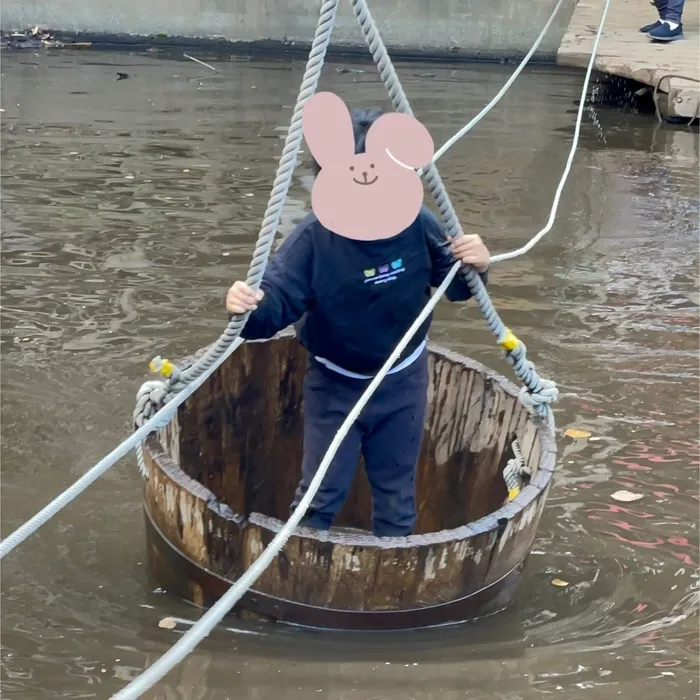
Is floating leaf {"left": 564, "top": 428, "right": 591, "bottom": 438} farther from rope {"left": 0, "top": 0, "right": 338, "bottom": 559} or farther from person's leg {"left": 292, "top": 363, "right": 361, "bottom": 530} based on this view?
rope {"left": 0, "top": 0, "right": 338, "bottom": 559}

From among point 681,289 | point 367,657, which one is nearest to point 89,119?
point 681,289

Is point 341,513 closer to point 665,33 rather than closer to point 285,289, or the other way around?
point 285,289

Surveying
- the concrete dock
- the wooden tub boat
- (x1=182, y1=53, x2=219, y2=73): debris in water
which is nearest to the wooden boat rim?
the wooden tub boat

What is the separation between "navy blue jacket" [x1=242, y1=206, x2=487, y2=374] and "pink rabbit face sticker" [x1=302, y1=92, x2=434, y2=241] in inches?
10.3

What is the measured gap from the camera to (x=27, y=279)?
4969 millimetres

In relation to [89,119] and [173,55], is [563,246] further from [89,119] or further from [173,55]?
[173,55]

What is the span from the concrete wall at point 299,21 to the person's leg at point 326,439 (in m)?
9.65

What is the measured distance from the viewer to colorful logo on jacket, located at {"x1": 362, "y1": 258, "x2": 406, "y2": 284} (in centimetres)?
243

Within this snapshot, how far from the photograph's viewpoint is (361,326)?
248 cm

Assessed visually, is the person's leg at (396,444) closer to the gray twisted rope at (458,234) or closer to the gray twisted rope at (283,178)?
the gray twisted rope at (458,234)

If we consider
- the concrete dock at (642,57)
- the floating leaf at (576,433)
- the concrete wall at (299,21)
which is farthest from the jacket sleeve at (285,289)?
the concrete wall at (299,21)

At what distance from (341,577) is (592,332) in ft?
8.79

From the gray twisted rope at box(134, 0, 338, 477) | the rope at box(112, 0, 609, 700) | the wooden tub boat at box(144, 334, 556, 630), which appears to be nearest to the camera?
the rope at box(112, 0, 609, 700)

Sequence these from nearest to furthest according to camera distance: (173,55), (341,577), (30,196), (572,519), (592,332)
→ (341,577), (572,519), (592,332), (30,196), (173,55)
